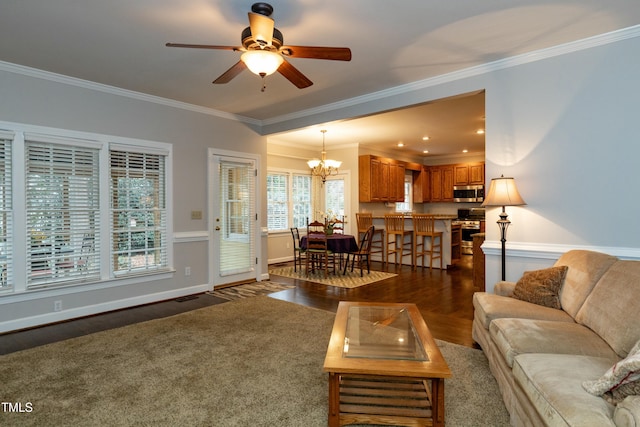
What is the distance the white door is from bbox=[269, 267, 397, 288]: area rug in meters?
0.85

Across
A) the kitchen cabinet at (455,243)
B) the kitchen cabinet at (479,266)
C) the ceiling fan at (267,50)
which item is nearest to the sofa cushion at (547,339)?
the ceiling fan at (267,50)

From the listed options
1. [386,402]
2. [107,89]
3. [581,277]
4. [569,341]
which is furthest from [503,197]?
[107,89]

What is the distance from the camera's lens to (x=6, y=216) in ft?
11.6

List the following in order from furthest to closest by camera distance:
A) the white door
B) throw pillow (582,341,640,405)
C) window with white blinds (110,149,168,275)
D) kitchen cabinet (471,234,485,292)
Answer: the white door → kitchen cabinet (471,234,485,292) → window with white blinds (110,149,168,275) → throw pillow (582,341,640,405)

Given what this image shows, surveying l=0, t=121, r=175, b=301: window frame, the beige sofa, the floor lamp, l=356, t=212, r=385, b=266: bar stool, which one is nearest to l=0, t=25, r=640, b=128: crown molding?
l=0, t=121, r=175, b=301: window frame

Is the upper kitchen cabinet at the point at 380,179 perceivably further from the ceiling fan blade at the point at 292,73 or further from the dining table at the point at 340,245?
the ceiling fan blade at the point at 292,73

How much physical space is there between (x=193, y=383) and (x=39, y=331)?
7.55 ft

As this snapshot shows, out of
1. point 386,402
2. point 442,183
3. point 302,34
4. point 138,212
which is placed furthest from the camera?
point 442,183

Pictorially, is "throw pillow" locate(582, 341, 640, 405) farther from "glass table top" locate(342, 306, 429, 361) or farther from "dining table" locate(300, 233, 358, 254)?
"dining table" locate(300, 233, 358, 254)

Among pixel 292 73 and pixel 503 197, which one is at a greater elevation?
pixel 292 73

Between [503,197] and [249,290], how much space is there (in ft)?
12.2

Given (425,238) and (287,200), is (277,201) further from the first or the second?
(425,238)

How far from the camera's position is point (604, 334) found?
6.54ft

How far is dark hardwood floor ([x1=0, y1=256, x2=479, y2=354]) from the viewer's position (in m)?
3.44
